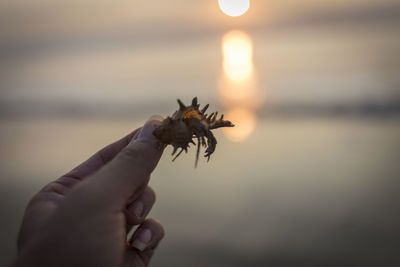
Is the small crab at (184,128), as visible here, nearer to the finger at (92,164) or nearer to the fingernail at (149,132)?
the fingernail at (149,132)

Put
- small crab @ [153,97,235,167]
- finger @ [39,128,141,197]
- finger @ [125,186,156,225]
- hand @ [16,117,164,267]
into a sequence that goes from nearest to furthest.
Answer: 1. hand @ [16,117,164,267]
2. small crab @ [153,97,235,167]
3. finger @ [125,186,156,225]
4. finger @ [39,128,141,197]

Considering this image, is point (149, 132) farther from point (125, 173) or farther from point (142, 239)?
point (142, 239)

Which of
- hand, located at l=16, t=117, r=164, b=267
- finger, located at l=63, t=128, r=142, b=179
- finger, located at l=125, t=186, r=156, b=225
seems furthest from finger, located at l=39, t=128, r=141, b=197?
finger, located at l=125, t=186, r=156, b=225

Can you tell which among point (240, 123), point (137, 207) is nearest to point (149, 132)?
point (137, 207)

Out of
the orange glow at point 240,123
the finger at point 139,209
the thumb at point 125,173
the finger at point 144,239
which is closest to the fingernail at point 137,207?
the finger at point 139,209

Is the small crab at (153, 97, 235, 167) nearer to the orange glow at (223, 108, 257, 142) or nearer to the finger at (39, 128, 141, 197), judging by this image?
the finger at (39, 128, 141, 197)

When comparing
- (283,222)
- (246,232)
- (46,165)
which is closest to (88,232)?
(246,232)

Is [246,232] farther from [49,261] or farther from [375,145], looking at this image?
[375,145]

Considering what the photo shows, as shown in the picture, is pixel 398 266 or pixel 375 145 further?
pixel 375 145
